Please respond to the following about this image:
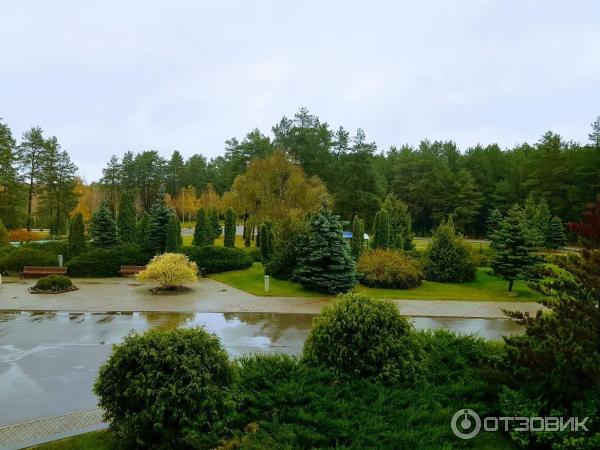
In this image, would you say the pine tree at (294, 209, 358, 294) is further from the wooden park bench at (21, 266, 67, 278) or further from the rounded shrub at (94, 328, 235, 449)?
the rounded shrub at (94, 328, 235, 449)

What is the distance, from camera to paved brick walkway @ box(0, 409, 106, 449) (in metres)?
6.28

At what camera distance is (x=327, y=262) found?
2042 centimetres

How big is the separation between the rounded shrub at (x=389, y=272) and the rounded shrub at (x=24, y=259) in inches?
707

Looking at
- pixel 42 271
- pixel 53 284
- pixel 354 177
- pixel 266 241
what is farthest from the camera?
pixel 354 177

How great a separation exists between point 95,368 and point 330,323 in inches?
247

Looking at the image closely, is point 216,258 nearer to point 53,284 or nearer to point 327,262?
point 327,262

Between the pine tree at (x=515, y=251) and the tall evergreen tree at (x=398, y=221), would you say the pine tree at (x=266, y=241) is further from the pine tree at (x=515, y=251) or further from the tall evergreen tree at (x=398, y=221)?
the pine tree at (x=515, y=251)

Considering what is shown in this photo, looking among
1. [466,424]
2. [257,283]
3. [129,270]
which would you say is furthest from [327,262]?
[466,424]

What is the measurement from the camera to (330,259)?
20219mm

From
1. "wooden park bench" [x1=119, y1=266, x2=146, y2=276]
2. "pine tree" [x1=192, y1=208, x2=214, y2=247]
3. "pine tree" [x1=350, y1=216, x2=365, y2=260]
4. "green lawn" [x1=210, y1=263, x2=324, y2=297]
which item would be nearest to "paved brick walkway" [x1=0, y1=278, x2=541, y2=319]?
"green lawn" [x1=210, y1=263, x2=324, y2=297]

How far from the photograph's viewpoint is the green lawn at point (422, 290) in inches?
781

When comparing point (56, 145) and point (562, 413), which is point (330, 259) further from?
point (56, 145)

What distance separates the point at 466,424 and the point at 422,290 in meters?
16.1

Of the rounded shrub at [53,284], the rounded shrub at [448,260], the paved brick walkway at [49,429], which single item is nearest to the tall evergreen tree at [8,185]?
the rounded shrub at [53,284]
